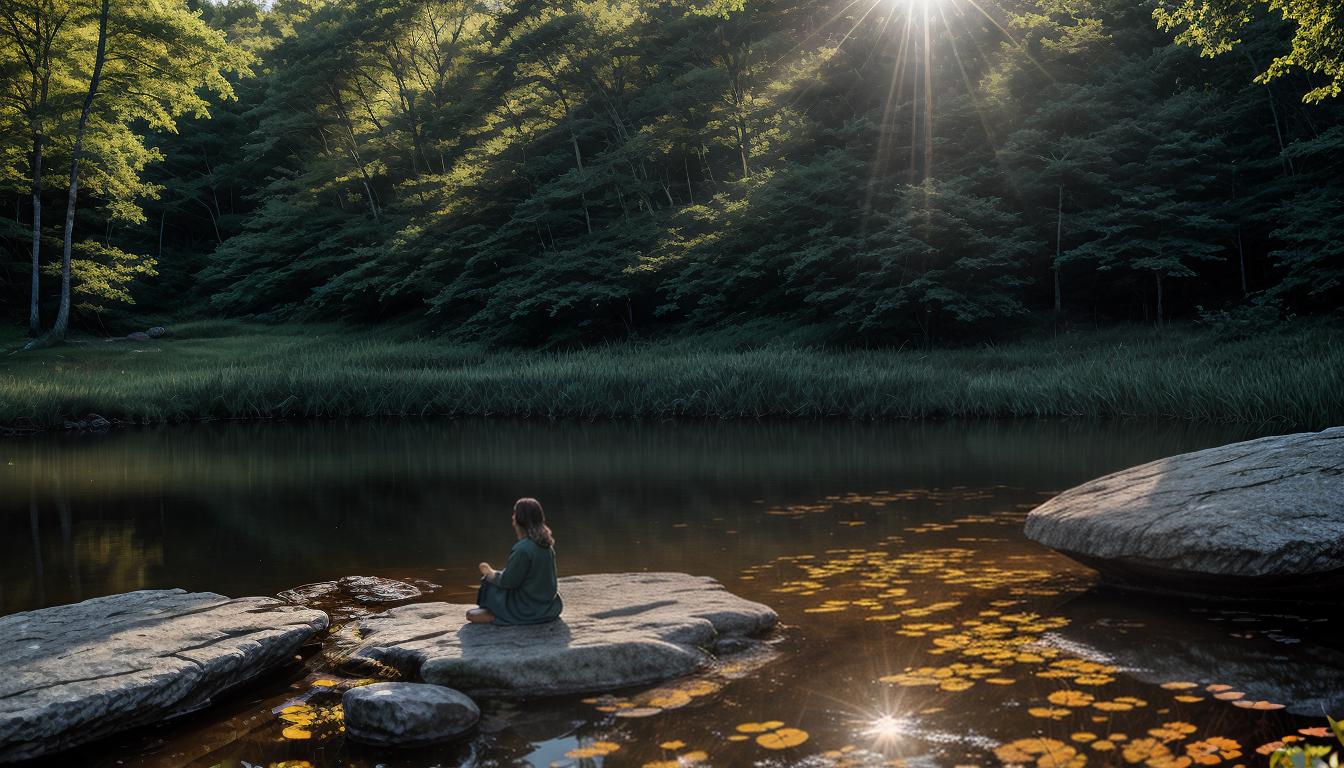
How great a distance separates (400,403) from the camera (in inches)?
805

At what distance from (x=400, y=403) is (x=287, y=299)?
2220 centimetres

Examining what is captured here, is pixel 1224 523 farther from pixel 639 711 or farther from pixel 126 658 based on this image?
pixel 126 658

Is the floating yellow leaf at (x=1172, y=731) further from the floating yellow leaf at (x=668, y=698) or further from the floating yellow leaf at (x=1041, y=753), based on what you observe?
the floating yellow leaf at (x=668, y=698)

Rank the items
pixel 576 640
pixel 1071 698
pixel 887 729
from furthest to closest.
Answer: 1. pixel 576 640
2. pixel 1071 698
3. pixel 887 729

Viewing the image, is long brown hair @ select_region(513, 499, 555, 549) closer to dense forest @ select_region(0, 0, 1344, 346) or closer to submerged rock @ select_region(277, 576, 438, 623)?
submerged rock @ select_region(277, 576, 438, 623)

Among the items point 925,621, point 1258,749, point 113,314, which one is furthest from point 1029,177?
point 113,314

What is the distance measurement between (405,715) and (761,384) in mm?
14263

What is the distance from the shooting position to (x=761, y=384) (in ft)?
58.7

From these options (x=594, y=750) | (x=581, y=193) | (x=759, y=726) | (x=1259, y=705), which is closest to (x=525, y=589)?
(x=594, y=750)

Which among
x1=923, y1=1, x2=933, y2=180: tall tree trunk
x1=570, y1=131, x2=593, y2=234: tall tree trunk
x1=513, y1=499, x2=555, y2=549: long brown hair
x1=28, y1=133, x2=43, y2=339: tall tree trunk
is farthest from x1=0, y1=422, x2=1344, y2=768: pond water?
x1=570, y1=131, x2=593, y2=234: tall tree trunk

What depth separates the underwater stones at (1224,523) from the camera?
Answer: 5.19 metres

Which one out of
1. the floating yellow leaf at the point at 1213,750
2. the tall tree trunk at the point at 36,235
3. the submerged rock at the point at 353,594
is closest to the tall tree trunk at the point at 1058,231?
the submerged rock at the point at 353,594

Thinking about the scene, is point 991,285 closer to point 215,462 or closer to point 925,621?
point 215,462

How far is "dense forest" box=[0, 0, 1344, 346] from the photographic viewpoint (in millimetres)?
20469
